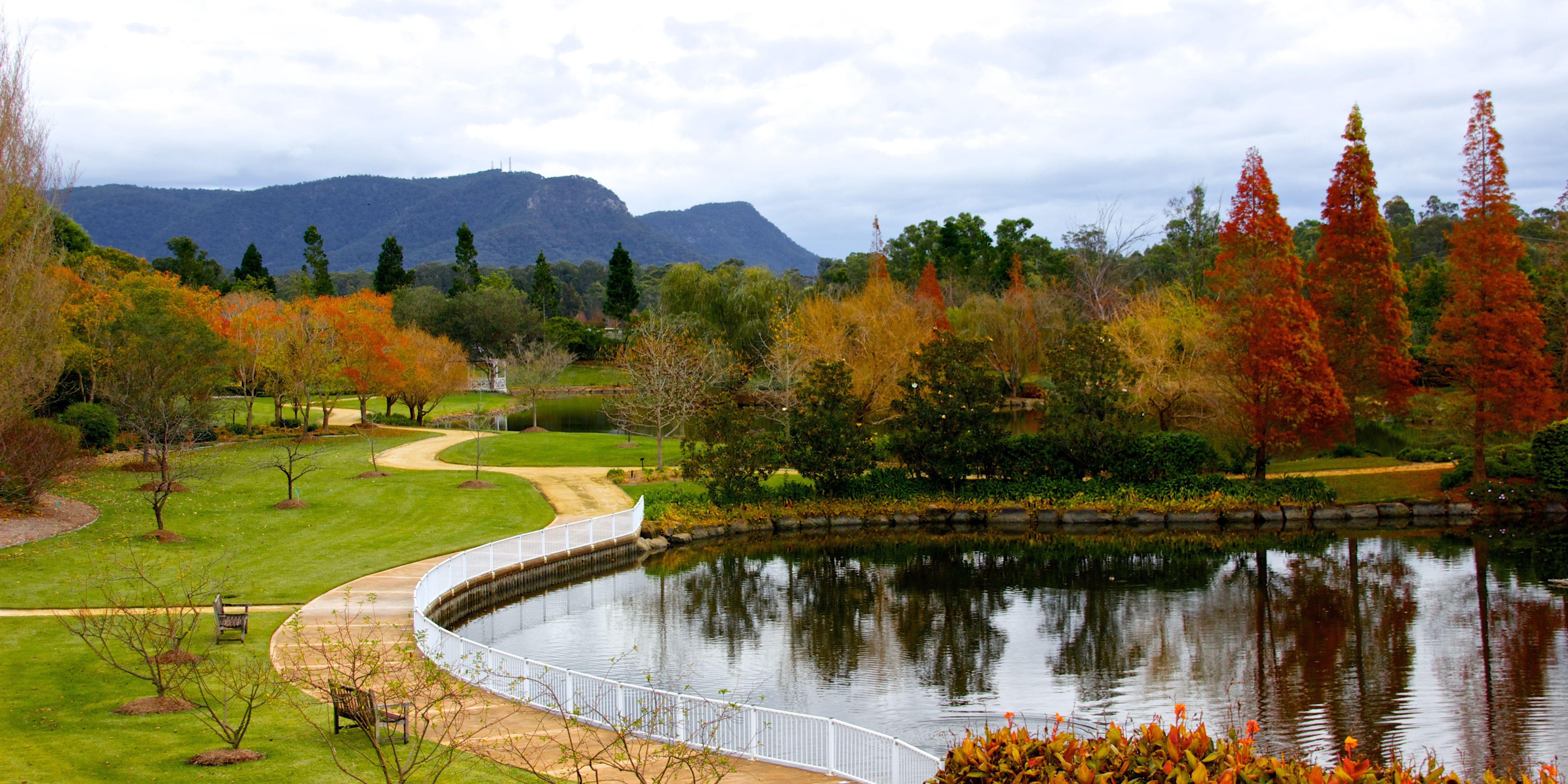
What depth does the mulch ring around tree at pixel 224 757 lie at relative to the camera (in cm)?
1019

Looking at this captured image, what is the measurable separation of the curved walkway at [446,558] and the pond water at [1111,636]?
197cm

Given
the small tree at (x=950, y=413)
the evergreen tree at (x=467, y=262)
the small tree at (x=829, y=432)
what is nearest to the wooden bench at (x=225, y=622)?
the small tree at (x=829, y=432)

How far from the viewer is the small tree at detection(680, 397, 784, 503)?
29.7 metres

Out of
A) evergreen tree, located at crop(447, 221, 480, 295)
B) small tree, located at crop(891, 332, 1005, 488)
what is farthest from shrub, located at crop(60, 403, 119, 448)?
evergreen tree, located at crop(447, 221, 480, 295)

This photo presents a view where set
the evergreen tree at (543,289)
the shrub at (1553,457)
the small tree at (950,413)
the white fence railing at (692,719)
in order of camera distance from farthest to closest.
A: the evergreen tree at (543,289), the small tree at (950,413), the shrub at (1553,457), the white fence railing at (692,719)

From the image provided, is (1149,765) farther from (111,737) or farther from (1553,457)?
(1553,457)

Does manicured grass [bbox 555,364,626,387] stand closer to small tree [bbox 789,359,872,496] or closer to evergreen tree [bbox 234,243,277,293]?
evergreen tree [bbox 234,243,277,293]

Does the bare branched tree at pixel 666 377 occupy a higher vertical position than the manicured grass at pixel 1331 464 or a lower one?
higher

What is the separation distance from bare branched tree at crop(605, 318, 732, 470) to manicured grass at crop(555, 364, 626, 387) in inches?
A: 1188

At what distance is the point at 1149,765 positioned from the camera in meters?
7.89

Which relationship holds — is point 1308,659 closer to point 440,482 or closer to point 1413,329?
point 440,482

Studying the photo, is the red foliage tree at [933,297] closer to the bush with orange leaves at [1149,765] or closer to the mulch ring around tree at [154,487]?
the mulch ring around tree at [154,487]

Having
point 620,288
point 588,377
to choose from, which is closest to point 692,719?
point 588,377

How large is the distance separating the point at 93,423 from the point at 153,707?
28751 mm
